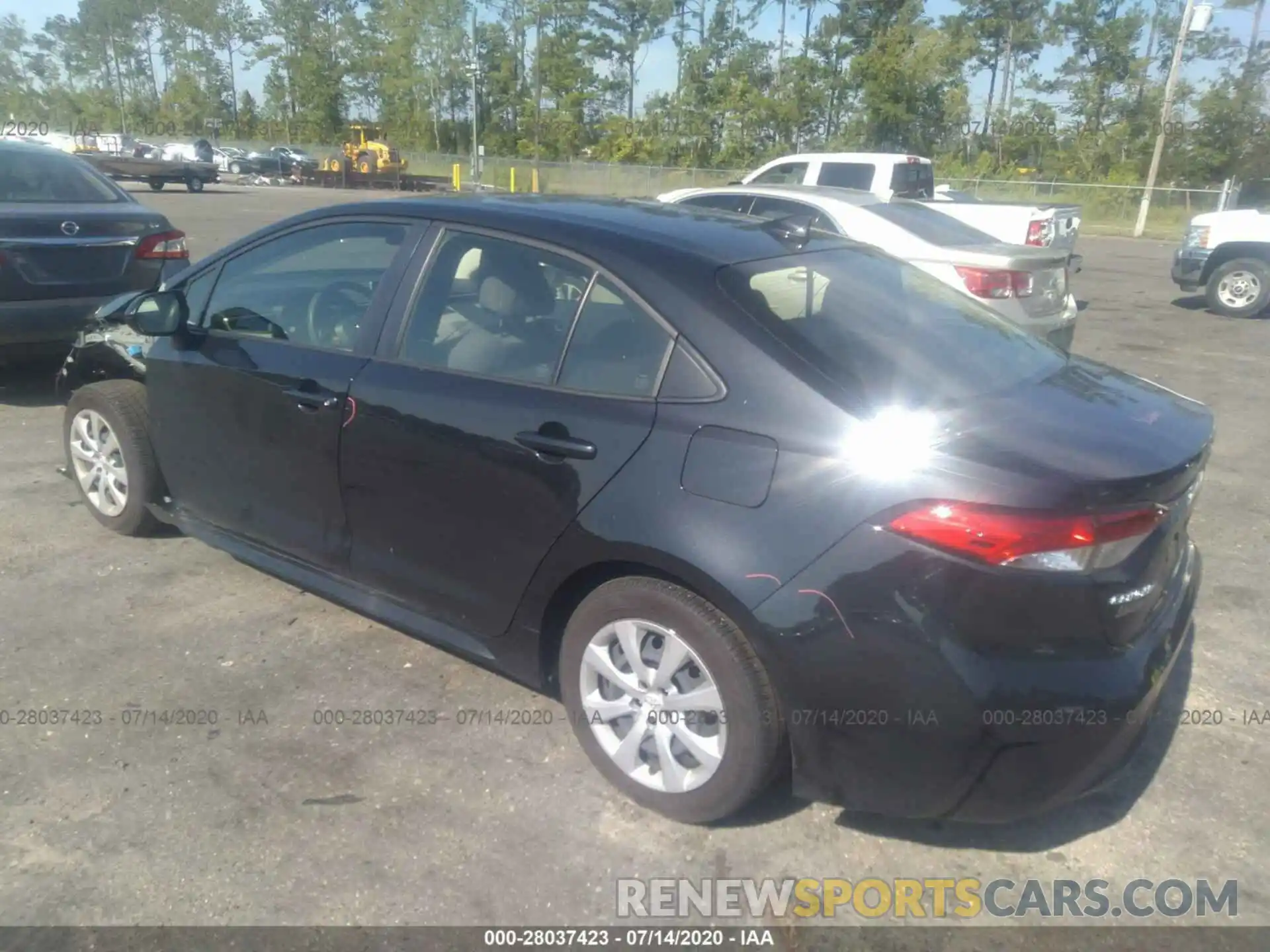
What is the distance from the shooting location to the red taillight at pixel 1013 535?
235 centimetres

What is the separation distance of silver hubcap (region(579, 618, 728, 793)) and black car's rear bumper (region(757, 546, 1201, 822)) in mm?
250

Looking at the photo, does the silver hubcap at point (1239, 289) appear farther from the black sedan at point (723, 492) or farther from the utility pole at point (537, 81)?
the utility pole at point (537, 81)

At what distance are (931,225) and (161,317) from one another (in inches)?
239

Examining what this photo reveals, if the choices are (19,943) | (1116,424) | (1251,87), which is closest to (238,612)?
(19,943)

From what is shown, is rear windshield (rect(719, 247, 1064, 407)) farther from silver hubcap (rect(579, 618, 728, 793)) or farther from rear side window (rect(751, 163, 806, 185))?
rear side window (rect(751, 163, 806, 185))

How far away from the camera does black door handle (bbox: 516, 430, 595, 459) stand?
2863 millimetres

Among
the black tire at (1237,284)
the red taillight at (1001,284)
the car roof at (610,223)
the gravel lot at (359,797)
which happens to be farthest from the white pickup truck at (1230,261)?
the car roof at (610,223)

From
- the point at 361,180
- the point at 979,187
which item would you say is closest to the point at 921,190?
the point at 979,187

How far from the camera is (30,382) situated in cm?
762

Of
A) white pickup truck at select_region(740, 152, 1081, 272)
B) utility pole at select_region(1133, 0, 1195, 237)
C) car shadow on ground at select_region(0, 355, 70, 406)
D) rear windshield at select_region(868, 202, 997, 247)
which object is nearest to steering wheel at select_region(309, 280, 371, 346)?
car shadow on ground at select_region(0, 355, 70, 406)

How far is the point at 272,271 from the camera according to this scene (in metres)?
4.07

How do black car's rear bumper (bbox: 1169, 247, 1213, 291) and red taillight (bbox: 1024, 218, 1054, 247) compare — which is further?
black car's rear bumper (bbox: 1169, 247, 1213, 291)

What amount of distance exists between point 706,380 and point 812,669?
0.81m

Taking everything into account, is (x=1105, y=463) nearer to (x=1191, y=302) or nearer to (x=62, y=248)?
(x=62, y=248)
